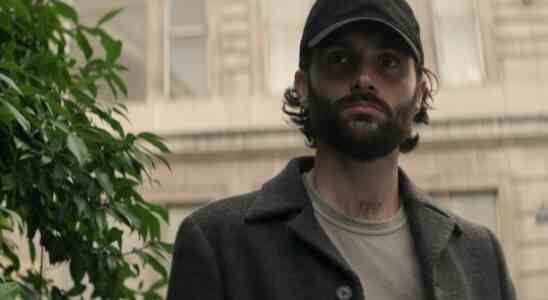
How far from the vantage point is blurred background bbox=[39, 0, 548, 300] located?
9.55m

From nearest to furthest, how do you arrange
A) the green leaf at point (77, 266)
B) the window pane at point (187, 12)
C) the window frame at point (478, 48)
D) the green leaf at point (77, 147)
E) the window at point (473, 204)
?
the green leaf at point (77, 147) → the green leaf at point (77, 266) → the window at point (473, 204) → the window frame at point (478, 48) → the window pane at point (187, 12)

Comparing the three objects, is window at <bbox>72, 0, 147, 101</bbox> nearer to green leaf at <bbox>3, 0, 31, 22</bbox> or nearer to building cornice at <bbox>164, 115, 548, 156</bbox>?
building cornice at <bbox>164, 115, 548, 156</bbox>

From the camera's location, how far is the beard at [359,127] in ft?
6.26

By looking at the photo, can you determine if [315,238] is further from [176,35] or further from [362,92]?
[176,35]

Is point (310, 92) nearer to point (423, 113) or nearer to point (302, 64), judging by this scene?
point (302, 64)

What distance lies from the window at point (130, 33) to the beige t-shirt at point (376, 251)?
851 cm

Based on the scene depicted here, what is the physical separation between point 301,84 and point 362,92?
0.33 metres

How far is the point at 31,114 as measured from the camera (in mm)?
2633

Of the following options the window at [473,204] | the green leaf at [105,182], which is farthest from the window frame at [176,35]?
the green leaf at [105,182]

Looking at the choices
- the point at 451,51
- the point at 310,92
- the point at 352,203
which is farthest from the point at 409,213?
the point at 451,51

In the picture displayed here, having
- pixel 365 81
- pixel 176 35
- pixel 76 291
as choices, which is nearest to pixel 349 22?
pixel 365 81

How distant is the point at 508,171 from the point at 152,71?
488 centimetres

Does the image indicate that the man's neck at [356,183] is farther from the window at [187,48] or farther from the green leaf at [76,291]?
the window at [187,48]

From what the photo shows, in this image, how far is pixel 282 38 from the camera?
10.3m
